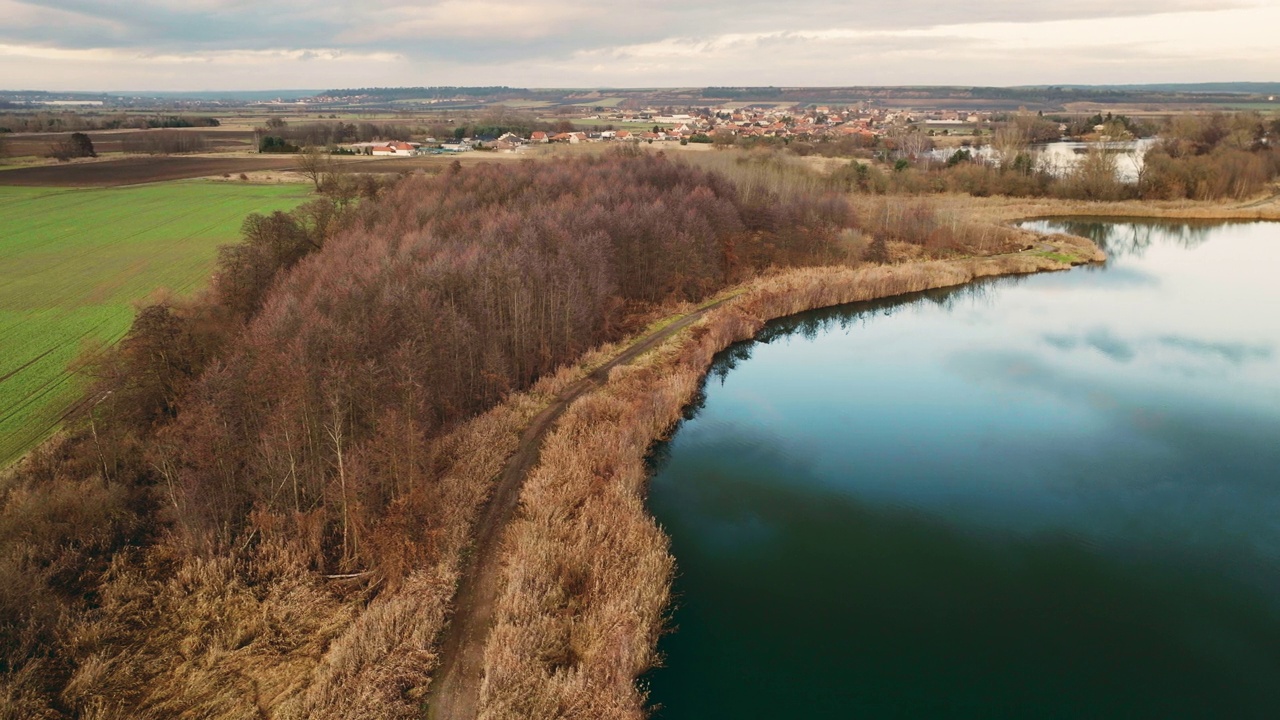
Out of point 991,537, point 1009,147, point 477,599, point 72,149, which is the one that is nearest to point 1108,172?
point 1009,147

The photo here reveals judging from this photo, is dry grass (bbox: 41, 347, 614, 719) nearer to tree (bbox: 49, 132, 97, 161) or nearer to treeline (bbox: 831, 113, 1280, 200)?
treeline (bbox: 831, 113, 1280, 200)

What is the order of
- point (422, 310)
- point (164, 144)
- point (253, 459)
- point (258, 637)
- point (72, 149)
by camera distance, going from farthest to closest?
1. point (164, 144)
2. point (72, 149)
3. point (422, 310)
4. point (253, 459)
5. point (258, 637)

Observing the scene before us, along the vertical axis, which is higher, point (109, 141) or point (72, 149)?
point (109, 141)

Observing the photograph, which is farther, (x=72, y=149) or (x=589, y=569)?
(x=72, y=149)

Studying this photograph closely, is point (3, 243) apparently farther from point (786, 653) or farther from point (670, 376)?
point (786, 653)

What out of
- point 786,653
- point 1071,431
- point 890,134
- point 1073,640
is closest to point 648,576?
point 786,653

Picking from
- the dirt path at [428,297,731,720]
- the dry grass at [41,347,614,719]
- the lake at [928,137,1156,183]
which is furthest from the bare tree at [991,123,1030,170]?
the dry grass at [41,347,614,719]

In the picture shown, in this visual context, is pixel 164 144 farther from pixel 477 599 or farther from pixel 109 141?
pixel 477 599
